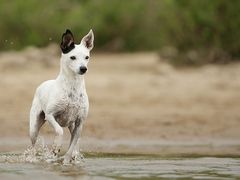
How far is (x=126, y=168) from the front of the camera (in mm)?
10359

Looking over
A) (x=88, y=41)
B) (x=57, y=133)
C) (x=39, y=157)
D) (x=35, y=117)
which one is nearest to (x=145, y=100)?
(x=39, y=157)

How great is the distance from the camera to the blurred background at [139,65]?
15.3m

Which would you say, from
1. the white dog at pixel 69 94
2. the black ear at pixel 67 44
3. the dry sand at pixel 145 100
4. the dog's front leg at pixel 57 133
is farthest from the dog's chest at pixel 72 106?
the dry sand at pixel 145 100

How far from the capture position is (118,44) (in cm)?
3164

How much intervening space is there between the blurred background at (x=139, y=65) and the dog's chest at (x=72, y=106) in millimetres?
3747

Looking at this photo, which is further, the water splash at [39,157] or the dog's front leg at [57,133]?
the water splash at [39,157]

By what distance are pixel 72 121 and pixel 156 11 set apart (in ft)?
70.0

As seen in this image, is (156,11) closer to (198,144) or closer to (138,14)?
(138,14)

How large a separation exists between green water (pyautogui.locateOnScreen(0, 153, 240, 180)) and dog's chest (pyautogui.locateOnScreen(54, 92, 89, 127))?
61 centimetres

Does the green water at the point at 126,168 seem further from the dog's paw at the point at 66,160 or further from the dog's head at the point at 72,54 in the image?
the dog's head at the point at 72,54

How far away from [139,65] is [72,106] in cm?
1463

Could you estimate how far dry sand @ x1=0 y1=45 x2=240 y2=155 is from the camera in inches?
581

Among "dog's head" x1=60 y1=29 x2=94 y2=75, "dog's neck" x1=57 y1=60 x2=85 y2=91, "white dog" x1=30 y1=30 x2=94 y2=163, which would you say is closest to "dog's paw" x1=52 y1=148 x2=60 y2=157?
"white dog" x1=30 y1=30 x2=94 y2=163

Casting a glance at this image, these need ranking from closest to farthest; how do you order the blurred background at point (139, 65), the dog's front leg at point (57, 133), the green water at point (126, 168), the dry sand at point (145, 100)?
1. the green water at point (126, 168)
2. the dog's front leg at point (57, 133)
3. the dry sand at point (145, 100)
4. the blurred background at point (139, 65)
